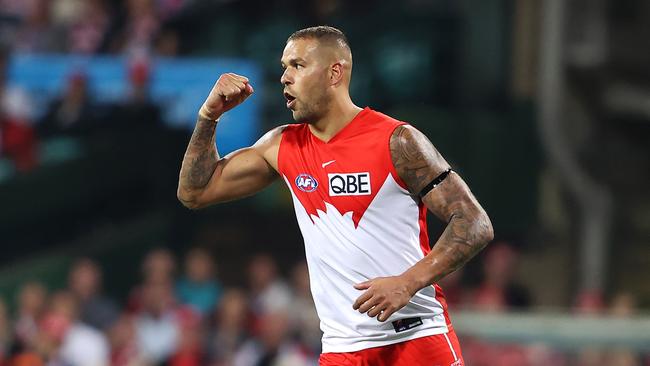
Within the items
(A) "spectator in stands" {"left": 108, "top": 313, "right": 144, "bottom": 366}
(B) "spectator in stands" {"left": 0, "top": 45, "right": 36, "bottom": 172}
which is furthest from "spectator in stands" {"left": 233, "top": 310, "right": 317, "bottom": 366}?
(B) "spectator in stands" {"left": 0, "top": 45, "right": 36, "bottom": 172}

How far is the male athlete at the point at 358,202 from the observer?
485 cm

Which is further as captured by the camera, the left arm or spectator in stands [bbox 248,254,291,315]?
spectator in stands [bbox 248,254,291,315]

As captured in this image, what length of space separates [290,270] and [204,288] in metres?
1.18

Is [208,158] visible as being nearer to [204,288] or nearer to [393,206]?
[393,206]

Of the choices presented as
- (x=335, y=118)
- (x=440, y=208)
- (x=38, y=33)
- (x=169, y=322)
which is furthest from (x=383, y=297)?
(x=38, y=33)

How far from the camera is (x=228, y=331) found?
10117 mm

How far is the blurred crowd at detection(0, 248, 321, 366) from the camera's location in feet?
31.6

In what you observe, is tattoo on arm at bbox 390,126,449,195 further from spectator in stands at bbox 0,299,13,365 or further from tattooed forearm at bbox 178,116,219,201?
spectator in stands at bbox 0,299,13,365

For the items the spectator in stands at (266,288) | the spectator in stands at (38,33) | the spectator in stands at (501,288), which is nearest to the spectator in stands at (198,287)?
the spectator in stands at (266,288)

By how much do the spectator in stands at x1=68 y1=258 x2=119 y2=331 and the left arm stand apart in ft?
20.4

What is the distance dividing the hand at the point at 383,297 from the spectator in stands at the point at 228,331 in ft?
18.2

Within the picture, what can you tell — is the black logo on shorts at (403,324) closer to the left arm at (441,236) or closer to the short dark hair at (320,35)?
the left arm at (441,236)

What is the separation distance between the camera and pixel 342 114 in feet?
16.8

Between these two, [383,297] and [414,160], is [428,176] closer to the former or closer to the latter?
[414,160]
